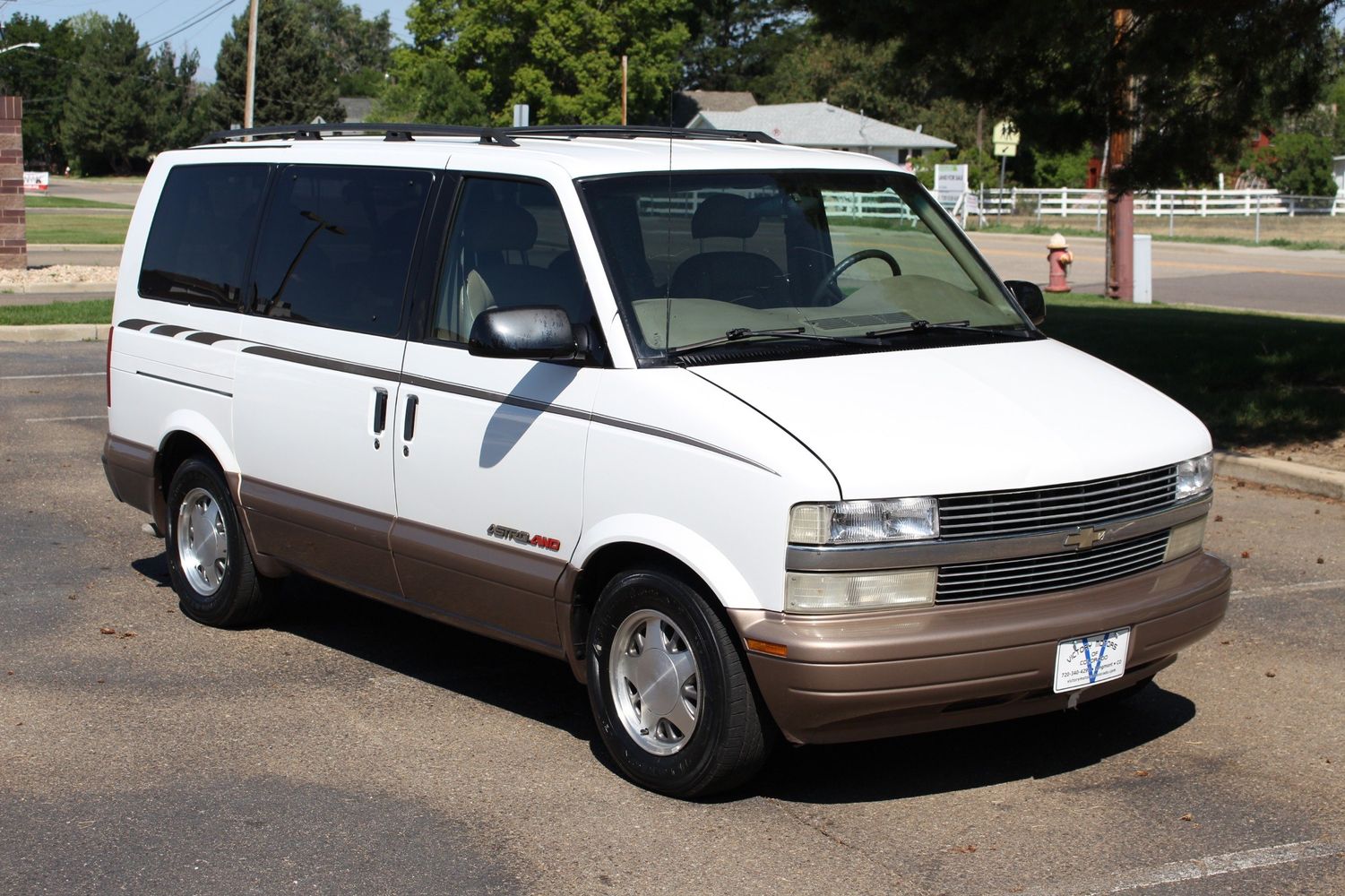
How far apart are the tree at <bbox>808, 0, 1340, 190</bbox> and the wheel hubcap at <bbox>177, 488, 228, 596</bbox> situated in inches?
286

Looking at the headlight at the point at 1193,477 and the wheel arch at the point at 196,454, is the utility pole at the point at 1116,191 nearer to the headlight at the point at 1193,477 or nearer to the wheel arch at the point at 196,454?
the headlight at the point at 1193,477

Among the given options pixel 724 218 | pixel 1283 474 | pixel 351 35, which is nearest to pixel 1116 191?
pixel 1283 474

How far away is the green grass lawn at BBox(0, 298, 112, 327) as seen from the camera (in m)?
18.7

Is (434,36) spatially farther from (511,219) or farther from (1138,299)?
(511,219)

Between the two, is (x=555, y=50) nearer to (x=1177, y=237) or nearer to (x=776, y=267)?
(x=1177, y=237)

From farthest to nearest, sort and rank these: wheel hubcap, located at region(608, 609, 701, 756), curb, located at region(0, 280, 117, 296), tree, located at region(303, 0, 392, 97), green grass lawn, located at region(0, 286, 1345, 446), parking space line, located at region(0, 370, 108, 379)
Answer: tree, located at region(303, 0, 392, 97) < curb, located at region(0, 280, 117, 296) < parking space line, located at region(0, 370, 108, 379) < green grass lawn, located at region(0, 286, 1345, 446) < wheel hubcap, located at region(608, 609, 701, 756)

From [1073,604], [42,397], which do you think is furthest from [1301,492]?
[42,397]

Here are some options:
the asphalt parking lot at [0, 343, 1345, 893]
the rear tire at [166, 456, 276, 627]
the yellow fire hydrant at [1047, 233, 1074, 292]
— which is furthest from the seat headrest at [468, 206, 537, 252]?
the yellow fire hydrant at [1047, 233, 1074, 292]

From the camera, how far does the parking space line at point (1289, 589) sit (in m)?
7.78

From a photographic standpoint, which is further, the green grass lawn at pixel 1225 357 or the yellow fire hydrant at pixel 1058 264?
the yellow fire hydrant at pixel 1058 264

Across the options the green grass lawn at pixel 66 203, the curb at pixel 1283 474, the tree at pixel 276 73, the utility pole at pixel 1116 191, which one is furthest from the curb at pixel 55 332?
the tree at pixel 276 73

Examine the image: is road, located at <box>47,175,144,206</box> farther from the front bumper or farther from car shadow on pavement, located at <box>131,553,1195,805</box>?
the front bumper

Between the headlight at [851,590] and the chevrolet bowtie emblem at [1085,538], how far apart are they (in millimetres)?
519

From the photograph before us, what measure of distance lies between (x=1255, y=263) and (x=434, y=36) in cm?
4140
